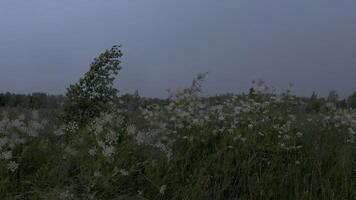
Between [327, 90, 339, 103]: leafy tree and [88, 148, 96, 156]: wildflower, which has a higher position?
[327, 90, 339, 103]: leafy tree

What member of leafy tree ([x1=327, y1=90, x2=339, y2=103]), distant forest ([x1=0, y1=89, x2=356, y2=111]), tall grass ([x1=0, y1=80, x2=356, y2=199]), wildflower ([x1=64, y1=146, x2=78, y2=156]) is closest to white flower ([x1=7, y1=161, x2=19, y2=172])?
tall grass ([x1=0, y1=80, x2=356, y2=199])

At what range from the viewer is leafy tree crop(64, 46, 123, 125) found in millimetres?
9266

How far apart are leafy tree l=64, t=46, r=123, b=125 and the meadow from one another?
Result: 0.05 ft

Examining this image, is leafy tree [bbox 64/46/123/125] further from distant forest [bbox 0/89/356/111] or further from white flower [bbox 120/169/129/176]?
white flower [bbox 120/169/129/176]

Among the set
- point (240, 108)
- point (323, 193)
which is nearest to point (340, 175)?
point (323, 193)

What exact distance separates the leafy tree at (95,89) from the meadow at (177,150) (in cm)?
1

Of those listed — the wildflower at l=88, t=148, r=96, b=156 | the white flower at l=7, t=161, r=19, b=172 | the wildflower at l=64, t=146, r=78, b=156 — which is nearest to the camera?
the white flower at l=7, t=161, r=19, b=172

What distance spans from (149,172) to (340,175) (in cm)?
253

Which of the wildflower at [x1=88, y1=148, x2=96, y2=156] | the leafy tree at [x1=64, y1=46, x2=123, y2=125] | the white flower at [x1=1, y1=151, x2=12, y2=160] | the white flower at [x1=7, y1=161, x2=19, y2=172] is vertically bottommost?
the white flower at [x1=7, y1=161, x2=19, y2=172]

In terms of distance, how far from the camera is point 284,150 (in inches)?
313

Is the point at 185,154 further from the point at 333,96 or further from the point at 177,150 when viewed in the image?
the point at 333,96

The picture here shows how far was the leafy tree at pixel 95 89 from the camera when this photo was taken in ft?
30.4

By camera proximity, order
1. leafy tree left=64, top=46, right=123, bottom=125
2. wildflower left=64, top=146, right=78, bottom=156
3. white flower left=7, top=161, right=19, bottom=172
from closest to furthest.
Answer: white flower left=7, top=161, right=19, bottom=172
wildflower left=64, top=146, right=78, bottom=156
leafy tree left=64, top=46, right=123, bottom=125

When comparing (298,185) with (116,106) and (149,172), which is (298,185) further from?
(116,106)
